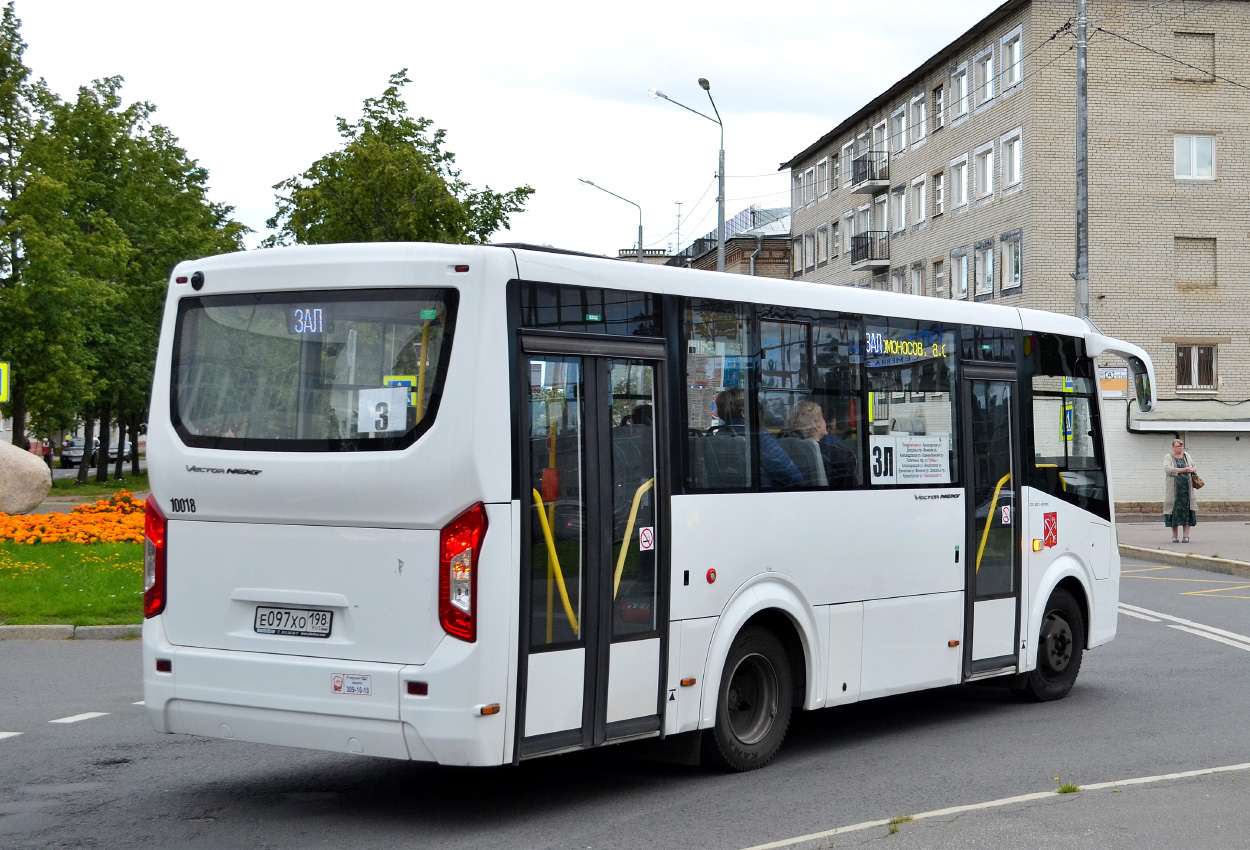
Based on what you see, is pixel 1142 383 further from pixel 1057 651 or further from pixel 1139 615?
Result: pixel 1139 615

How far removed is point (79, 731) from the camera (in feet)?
30.7

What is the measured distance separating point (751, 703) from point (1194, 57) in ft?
145

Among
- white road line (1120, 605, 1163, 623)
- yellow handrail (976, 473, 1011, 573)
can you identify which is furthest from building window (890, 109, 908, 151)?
yellow handrail (976, 473, 1011, 573)

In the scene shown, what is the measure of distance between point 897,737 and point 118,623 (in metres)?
7.88

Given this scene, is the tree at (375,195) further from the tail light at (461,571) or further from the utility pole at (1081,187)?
the tail light at (461,571)

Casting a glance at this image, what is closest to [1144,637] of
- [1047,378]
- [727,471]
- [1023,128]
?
[1047,378]

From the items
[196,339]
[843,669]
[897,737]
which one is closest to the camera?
[196,339]

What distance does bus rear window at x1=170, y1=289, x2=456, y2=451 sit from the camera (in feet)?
22.9

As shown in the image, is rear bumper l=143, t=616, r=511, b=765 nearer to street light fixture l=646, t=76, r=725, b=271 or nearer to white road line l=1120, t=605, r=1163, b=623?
white road line l=1120, t=605, r=1163, b=623

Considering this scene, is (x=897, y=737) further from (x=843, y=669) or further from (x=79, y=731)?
(x=79, y=731)

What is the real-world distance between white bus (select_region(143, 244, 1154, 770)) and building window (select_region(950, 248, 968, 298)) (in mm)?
45073

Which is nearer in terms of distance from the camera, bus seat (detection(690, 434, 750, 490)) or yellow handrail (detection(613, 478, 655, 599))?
yellow handrail (detection(613, 478, 655, 599))

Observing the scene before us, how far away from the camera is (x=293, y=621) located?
7.05 meters

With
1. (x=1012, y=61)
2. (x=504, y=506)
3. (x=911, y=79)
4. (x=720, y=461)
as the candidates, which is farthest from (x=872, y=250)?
(x=504, y=506)
